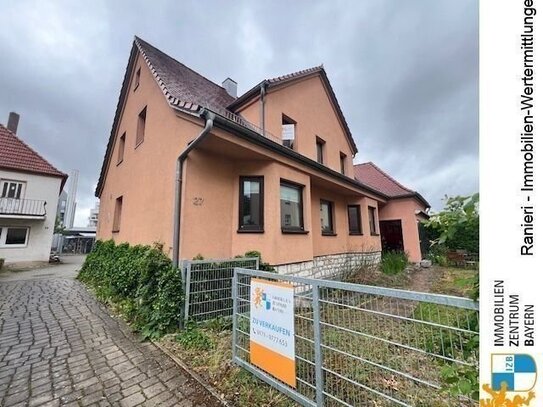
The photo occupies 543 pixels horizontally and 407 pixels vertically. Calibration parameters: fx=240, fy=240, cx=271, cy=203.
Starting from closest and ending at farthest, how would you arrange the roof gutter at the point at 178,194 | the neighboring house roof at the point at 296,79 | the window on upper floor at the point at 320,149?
the roof gutter at the point at 178,194, the neighboring house roof at the point at 296,79, the window on upper floor at the point at 320,149

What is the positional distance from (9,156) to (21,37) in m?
10.6

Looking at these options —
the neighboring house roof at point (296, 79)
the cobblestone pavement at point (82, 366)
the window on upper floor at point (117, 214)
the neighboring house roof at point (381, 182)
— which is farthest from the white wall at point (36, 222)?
the neighboring house roof at point (381, 182)

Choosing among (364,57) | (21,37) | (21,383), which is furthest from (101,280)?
(364,57)

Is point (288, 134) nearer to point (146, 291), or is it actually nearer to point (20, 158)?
point (146, 291)

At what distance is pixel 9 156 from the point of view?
48.5 feet

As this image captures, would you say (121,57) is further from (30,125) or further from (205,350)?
(30,125)

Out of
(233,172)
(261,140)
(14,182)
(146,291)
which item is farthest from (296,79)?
(14,182)

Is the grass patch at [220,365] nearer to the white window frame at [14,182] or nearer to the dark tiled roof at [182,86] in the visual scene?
the dark tiled roof at [182,86]

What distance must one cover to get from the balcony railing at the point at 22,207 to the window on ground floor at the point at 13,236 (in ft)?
4.16

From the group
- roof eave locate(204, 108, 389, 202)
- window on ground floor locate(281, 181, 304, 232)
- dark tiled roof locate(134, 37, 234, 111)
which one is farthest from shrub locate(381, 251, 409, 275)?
dark tiled roof locate(134, 37, 234, 111)

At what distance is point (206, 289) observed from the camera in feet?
14.5

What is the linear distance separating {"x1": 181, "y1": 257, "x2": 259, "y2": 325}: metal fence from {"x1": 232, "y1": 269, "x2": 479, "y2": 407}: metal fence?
5.65ft

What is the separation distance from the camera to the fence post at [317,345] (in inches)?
80.7
